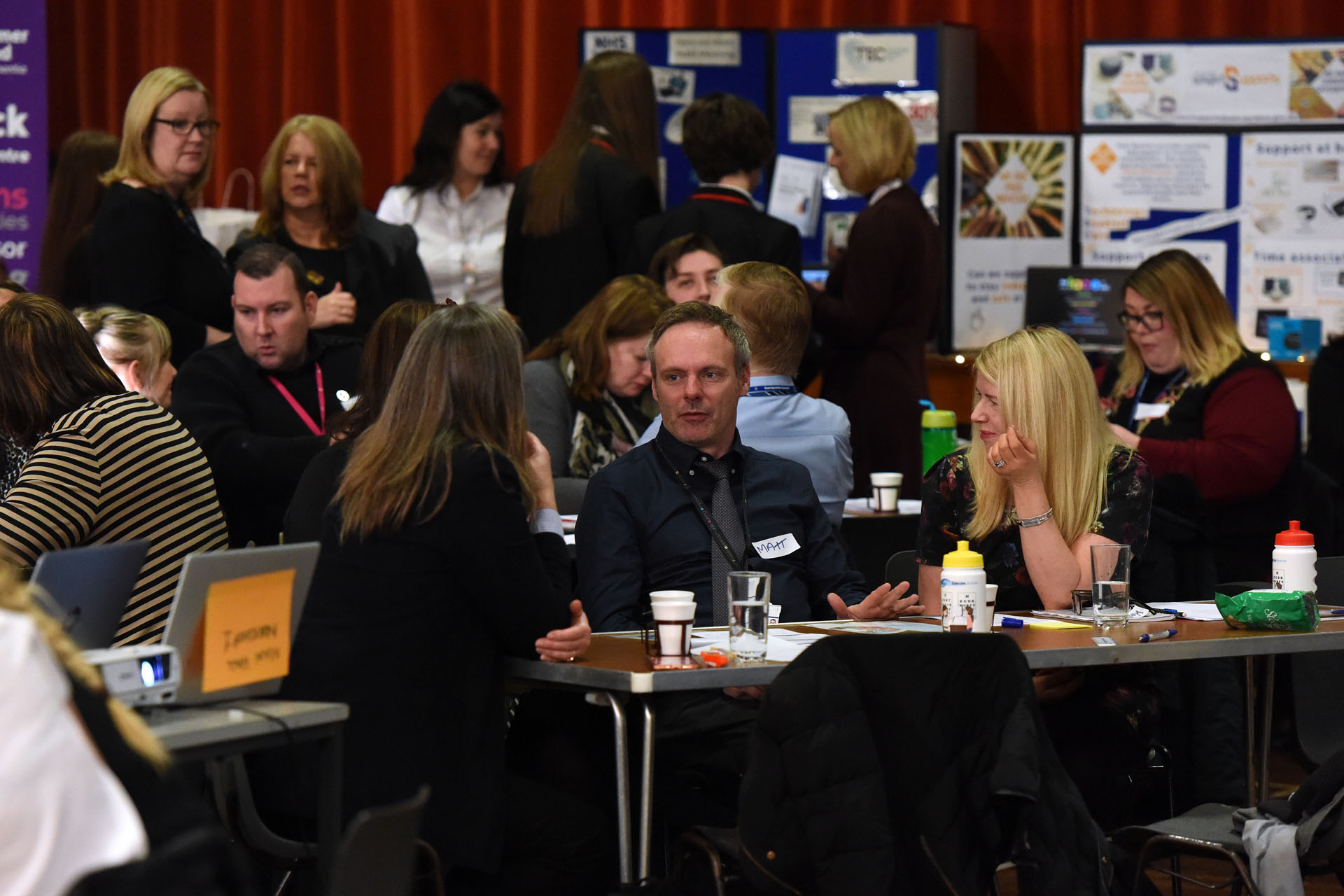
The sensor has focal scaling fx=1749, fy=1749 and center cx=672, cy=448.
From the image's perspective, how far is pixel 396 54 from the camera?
7691mm

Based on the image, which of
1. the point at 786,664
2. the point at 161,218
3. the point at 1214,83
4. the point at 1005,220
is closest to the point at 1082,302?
the point at 1005,220

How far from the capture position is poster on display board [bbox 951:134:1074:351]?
21.7 ft

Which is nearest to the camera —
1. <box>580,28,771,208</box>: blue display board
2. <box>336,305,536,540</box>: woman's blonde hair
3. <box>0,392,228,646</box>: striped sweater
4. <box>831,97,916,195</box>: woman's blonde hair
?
<box>336,305,536,540</box>: woman's blonde hair

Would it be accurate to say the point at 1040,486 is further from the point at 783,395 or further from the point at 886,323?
the point at 886,323

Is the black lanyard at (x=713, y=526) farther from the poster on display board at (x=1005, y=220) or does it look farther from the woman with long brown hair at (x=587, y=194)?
the poster on display board at (x=1005, y=220)

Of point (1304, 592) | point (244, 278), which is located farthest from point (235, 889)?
point (244, 278)

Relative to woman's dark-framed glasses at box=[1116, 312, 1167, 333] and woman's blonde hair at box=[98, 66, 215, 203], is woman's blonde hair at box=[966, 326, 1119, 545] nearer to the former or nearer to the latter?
woman's dark-framed glasses at box=[1116, 312, 1167, 333]

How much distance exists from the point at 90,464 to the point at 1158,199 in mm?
4617

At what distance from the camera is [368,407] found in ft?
10.8

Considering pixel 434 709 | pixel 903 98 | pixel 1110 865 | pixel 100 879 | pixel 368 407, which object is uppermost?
pixel 903 98

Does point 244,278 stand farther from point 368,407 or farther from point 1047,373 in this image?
point 1047,373

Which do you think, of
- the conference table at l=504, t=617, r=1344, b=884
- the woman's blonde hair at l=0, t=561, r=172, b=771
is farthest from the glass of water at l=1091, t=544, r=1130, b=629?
the woman's blonde hair at l=0, t=561, r=172, b=771

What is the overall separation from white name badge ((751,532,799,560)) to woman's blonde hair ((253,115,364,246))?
2.12 meters

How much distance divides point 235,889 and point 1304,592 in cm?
223
